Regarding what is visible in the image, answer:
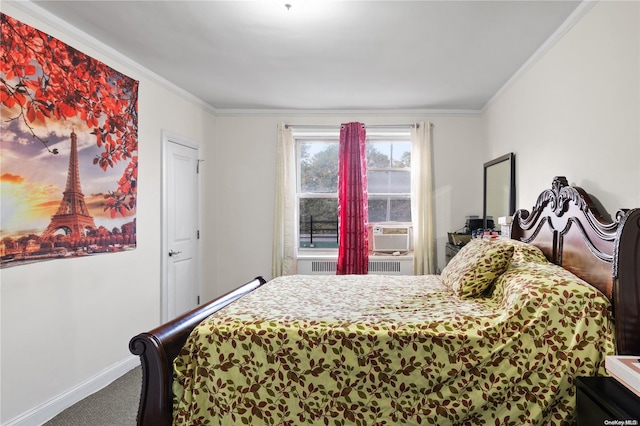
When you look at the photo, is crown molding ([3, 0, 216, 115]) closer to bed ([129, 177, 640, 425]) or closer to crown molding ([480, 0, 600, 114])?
bed ([129, 177, 640, 425])

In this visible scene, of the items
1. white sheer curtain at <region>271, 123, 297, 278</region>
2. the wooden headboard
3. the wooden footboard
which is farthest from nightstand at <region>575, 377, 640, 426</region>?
white sheer curtain at <region>271, 123, 297, 278</region>

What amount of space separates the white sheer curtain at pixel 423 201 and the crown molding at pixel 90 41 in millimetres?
2817

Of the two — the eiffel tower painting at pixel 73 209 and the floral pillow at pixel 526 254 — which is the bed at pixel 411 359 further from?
the eiffel tower painting at pixel 73 209

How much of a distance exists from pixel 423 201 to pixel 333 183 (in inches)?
47.0

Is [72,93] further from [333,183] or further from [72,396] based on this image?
[333,183]

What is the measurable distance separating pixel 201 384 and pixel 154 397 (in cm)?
22

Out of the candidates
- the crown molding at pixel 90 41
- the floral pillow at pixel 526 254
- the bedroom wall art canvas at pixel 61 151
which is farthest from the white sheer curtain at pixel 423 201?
the bedroom wall art canvas at pixel 61 151

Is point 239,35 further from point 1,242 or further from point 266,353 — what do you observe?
point 266,353

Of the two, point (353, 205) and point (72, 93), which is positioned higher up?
point (72, 93)

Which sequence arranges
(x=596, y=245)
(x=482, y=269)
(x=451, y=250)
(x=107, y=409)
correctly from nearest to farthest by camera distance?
(x=596, y=245) → (x=482, y=269) → (x=107, y=409) → (x=451, y=250)

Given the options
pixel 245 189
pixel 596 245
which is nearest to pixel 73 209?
pixel 245 189

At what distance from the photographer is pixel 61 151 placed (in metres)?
2.56

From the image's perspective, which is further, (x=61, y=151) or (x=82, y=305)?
(x=82, y=305)

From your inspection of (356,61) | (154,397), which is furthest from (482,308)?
(356,61)
